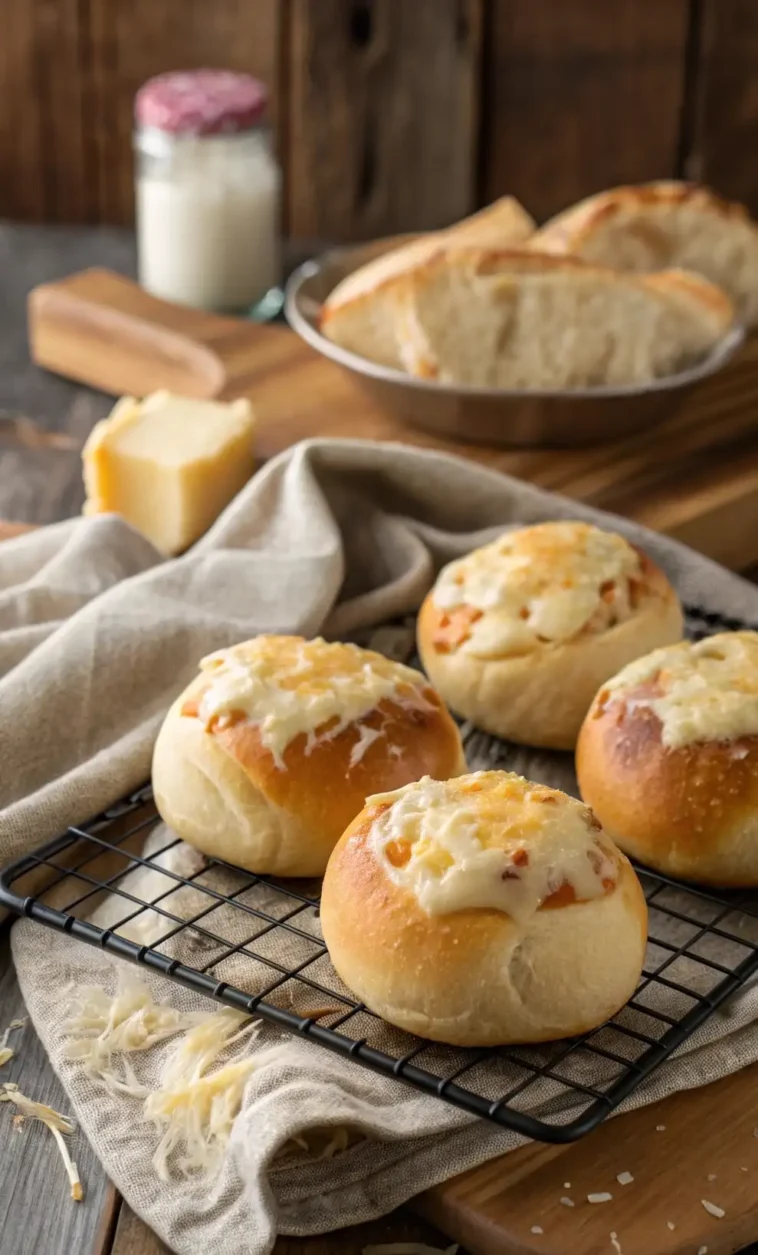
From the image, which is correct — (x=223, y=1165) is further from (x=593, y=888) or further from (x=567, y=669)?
(x=567, y=669)

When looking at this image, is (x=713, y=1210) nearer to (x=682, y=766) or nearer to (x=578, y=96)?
(x=682, y=766)

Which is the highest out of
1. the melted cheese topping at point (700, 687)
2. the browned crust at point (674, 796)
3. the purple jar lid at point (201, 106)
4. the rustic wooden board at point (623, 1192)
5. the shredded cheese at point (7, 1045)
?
the purple jar lid at point (201, 106)

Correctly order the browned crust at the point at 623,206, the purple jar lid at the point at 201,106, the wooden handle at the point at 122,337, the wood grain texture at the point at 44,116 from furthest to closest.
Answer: the wood grain texture at the point at 44,116 < the purple jar lid at the point at 201,106 < the wooden handle at the point at 122,337 < the browned crust at the point at 623,206

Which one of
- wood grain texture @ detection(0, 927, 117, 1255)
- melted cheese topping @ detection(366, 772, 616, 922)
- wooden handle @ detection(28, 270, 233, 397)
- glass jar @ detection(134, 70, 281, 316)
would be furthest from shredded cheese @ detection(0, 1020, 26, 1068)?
glass jar @ detection(134, 70, 281, 316)

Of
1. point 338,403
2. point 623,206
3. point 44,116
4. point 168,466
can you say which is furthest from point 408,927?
point 44,116

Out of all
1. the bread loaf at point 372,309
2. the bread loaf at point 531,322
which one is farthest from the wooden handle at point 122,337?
the bread loaf at point 531,322

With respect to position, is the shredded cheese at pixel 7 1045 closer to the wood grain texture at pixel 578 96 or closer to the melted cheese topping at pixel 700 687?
the melted cheese topping at pixel 700 687

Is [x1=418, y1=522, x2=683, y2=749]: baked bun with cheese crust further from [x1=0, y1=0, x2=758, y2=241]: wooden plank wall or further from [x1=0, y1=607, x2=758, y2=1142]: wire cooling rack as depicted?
[x1=0, y1=0, x2=758, y2=241]: wooden plank wall
